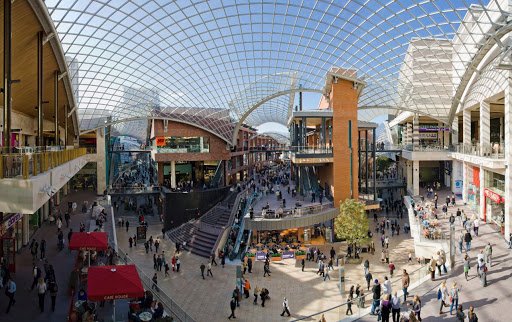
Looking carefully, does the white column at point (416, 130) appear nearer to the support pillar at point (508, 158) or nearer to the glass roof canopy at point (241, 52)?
the glass roof canopy at point (241, 52)

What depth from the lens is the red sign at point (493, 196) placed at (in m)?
31.1

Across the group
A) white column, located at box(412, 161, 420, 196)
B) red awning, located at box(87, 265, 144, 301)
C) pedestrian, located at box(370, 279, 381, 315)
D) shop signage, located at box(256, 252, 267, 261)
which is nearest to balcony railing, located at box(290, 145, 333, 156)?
shop signage, located at box(256, 252, 267, 261)

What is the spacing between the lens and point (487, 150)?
35625 millimetres

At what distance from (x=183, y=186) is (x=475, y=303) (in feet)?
168

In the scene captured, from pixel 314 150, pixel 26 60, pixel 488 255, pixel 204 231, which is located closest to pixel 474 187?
pixel 314 150

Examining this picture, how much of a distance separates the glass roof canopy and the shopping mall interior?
10.2 inches

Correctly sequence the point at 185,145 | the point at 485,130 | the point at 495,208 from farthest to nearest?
the point at 185,145
the point at 485,130
the point at 495,208

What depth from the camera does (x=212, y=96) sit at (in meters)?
63.2

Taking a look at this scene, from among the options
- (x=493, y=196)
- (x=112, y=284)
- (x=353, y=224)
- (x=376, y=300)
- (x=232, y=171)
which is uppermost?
(x=232, y=171)

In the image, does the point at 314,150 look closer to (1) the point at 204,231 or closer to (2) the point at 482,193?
(1) the point at 204,231

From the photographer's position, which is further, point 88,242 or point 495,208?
point 495,208

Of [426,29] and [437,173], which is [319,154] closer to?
[426,29]

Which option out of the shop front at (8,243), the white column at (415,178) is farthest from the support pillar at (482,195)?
the shop front at (8,243)

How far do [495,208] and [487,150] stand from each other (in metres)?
5.73
